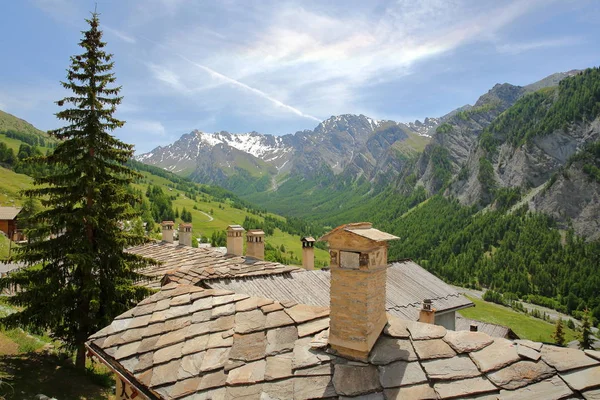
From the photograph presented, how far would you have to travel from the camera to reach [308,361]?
6.37 meters

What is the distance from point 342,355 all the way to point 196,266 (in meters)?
12.0

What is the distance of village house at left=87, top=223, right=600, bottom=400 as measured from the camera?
5312 millimetres

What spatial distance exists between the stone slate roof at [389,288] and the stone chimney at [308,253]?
7.15ft

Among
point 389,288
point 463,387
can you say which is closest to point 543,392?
point 463,387

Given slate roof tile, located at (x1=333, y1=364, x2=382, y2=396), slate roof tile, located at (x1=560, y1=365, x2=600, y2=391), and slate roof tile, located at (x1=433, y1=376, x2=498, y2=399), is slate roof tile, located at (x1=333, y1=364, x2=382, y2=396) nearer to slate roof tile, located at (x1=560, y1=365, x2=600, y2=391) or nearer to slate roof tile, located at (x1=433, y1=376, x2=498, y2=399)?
slate roof tile, located at (x1=433, y1=376, x2=498, y2=399)

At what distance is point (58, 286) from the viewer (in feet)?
41.2

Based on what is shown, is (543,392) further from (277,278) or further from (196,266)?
(196,266)

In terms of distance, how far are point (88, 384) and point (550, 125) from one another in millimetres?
169087

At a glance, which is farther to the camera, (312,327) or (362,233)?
(312,327)

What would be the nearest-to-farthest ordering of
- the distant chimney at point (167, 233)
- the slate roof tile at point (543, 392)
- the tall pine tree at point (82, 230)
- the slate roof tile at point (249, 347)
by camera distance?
the slate roof tile at point (543, 392) → the slate roof tile at point (249, 347) → the tall pine tree at point (82, 230) → the distant chimney at point (167, 233)

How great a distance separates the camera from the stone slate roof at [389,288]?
47.0ft

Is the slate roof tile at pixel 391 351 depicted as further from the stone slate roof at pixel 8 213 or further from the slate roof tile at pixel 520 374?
the stone slate roof at pixel 8 213

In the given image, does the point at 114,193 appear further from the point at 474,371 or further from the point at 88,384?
the point at 474,371

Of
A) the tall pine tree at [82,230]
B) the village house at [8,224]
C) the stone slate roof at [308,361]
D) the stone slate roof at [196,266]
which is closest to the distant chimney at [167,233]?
the stone slate roof at [196,266]
